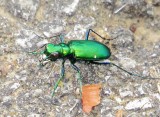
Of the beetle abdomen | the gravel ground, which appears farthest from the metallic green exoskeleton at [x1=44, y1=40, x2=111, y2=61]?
the gravel ground

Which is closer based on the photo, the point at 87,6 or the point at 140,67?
the point at 140,67

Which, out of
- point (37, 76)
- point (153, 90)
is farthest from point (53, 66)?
point (153, 90)

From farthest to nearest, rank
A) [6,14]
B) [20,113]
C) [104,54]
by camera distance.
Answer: [6,14] < [104,54] < [20,113]

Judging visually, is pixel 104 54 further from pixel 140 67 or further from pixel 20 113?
pixel 20 113

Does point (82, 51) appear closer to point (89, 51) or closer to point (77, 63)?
point (89, 51)

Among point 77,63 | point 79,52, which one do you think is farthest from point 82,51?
point 77,63

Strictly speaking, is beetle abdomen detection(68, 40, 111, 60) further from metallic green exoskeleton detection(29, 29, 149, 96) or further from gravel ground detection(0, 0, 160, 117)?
gravel ground detection(0, 0, 160, 117)

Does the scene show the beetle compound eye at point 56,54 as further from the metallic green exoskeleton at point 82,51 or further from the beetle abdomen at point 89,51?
the beetle abdomen at point 89,51
